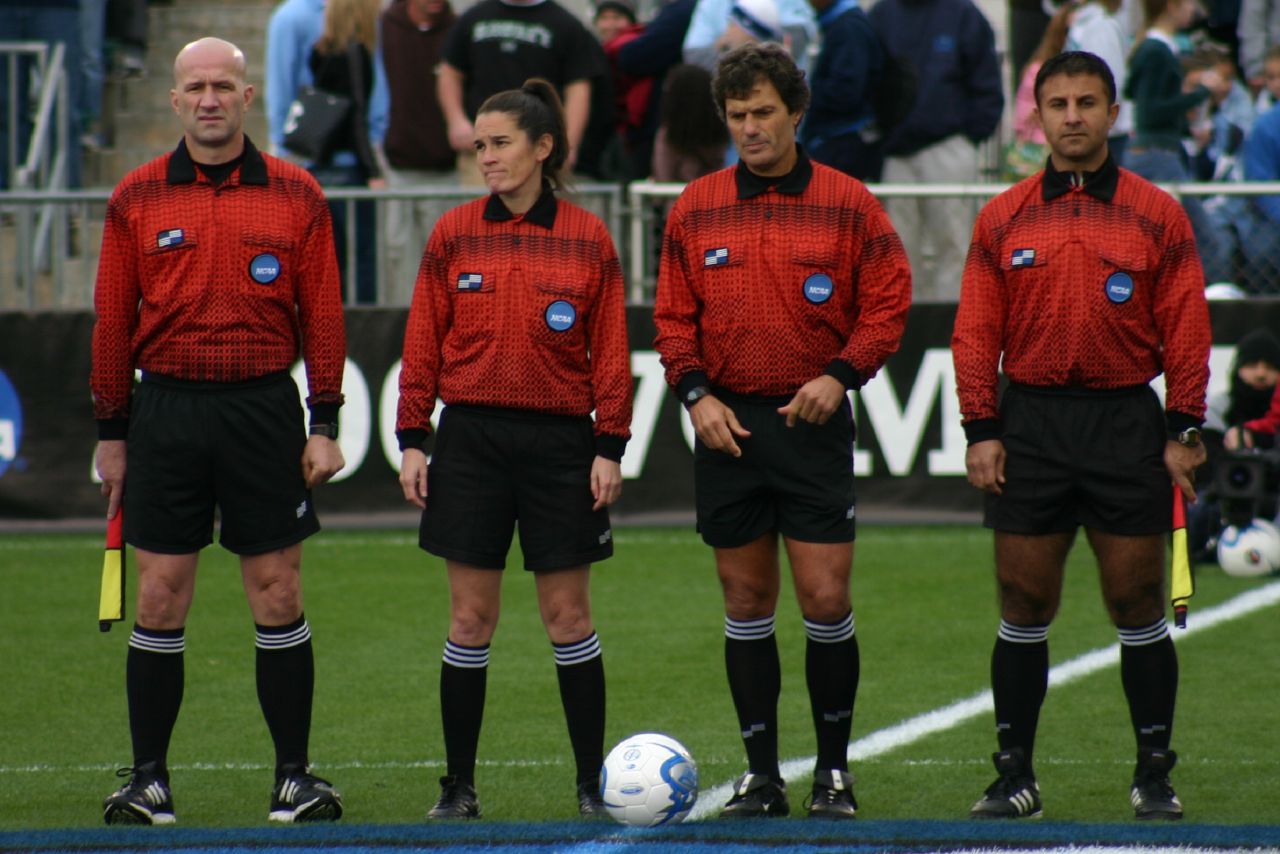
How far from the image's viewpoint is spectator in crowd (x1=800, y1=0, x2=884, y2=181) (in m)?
11.2

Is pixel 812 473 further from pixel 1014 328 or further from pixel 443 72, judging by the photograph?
pixel 443 72

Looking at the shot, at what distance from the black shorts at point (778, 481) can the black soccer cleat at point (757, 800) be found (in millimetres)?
690

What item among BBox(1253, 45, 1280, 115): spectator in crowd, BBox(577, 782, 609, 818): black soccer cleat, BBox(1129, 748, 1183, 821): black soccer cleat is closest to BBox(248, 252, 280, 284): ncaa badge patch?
BBox(577, 782, 609, 818): black soccer cleat

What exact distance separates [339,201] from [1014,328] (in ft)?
20.9

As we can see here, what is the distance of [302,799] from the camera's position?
18.6 feet

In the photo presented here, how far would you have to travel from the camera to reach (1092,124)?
5.48m

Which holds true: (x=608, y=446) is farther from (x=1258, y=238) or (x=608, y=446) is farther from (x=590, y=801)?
(x=1258, y=238)

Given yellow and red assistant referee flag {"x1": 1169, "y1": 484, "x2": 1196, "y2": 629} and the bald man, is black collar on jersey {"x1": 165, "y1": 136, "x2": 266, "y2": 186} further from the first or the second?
yellow and red assistant referee flag {"x1": 1169, "y1": 484, "x2": 1196, "y2": 629}

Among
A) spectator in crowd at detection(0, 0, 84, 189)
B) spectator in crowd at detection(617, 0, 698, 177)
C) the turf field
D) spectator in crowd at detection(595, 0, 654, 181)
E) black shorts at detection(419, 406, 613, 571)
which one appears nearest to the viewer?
black shorts at detection(419, 406, 613, 571)

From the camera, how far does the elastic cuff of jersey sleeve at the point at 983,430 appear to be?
18.3 feet

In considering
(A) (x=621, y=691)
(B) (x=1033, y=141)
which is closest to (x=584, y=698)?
(A) (x=621, y=691)

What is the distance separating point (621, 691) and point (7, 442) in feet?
17.0

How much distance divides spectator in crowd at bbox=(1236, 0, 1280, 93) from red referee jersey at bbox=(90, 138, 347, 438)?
11.8 m

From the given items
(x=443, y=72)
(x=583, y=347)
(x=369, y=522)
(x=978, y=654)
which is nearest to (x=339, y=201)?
(x=443, y=72)
